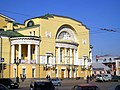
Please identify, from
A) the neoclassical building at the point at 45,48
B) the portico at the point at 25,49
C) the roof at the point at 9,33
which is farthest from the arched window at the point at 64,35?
the roof at the point at 9,33

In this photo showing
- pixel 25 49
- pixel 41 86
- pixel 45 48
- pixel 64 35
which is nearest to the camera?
pixel 41 86

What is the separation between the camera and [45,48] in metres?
70.2

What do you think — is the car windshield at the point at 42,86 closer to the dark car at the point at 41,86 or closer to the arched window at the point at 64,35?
the dark car at the point at 41,86

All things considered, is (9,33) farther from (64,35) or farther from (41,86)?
(41,86)

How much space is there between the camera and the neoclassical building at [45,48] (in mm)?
66500

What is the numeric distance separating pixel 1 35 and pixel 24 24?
1468 cm

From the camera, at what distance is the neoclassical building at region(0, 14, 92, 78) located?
66.5m

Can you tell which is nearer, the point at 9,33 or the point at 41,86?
the point at 41,86

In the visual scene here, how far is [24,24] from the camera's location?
3145 inches

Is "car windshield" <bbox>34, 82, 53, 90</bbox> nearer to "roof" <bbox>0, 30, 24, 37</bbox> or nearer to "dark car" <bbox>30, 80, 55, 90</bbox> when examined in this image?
"dark car" <bbox>30, 80, 55, 90</bbox>

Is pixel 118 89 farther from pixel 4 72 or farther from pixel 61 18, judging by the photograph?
pixel 61 18

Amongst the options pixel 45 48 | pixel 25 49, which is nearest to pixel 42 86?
pixel 25 49

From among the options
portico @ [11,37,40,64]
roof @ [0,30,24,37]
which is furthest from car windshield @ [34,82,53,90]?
roof @ [0,30,24,37]

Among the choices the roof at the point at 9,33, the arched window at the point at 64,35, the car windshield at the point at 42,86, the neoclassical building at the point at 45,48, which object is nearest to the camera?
the car windshield at the point at 42,86
